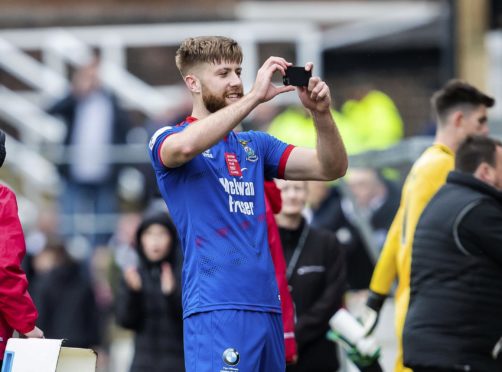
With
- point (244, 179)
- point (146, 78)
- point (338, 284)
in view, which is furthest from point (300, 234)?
point (146, 78)

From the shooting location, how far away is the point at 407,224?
10023 millimetres

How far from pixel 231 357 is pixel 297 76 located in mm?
1340

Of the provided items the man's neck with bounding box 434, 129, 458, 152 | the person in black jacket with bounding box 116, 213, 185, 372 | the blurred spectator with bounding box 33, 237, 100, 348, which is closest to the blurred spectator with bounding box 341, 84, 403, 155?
the blurred spectator with bounding box 33, 237, 100, 348

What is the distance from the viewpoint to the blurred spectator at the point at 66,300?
16188 millimetres

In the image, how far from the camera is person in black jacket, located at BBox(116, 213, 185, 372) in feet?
36.9

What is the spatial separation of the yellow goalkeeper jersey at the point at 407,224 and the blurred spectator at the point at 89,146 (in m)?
8.61

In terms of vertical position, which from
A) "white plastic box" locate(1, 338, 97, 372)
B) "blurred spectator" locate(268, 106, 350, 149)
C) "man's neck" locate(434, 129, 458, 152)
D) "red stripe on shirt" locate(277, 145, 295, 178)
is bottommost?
"white plastic box" locate(1, 338, 97, 372)

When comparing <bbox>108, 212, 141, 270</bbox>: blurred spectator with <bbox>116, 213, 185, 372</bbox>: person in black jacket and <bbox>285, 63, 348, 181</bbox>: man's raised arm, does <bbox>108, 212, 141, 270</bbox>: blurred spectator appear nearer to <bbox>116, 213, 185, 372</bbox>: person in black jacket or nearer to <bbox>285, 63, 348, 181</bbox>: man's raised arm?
<bbox>116, 213, 185, 372</bbox>: person in black jacket

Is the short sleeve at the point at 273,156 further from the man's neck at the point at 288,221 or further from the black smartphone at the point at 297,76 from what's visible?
the man's neck at the point at 288,221

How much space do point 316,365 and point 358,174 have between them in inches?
136

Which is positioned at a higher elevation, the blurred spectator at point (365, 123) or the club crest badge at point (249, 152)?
the blurred spectator at point (365, 123)

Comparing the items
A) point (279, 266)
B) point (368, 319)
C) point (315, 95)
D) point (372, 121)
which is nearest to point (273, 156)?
point (315, 95)

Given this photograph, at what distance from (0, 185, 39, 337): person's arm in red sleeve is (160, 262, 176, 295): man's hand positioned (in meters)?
3.12

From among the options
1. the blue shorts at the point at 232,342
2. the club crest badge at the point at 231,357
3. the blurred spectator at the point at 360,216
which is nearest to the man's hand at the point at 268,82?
the blue shorts at the point at 232,342
